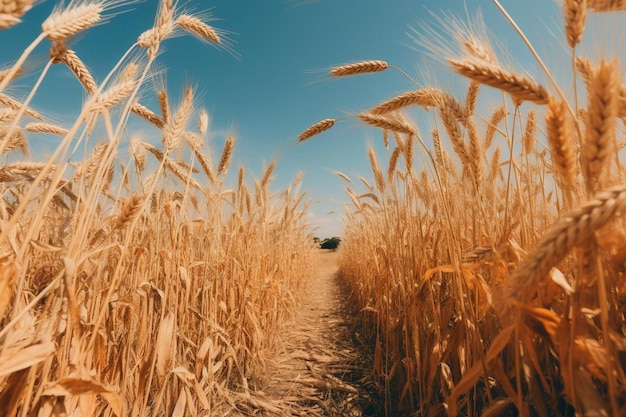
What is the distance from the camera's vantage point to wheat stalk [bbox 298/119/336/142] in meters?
2.71

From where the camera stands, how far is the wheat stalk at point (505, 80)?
39.5 inches

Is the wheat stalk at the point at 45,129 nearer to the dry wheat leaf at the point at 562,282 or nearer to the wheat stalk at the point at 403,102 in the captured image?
the wheat stalk at the point at 403,102

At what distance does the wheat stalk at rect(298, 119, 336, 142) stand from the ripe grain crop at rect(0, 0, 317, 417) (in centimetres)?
77

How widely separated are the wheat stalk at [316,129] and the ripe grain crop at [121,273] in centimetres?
77

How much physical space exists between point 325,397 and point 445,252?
144 centimetres

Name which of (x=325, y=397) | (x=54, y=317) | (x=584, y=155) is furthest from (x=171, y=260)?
(x=584, y=155)

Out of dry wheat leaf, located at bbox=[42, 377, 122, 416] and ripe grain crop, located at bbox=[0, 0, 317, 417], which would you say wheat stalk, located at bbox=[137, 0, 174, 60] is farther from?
dry wheat leaf, located at bbox=[42, 377, 122, 416]

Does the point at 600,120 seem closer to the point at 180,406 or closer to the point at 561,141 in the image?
the point at 561,141

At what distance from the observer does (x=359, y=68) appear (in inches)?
94.2

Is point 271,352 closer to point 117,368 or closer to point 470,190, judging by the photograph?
point 117,368

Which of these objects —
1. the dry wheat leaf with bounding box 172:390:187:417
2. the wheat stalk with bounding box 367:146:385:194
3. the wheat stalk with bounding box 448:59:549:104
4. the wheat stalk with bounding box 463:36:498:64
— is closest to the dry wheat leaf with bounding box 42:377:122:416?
the dry wheat leaf with bounding box 172:390:187:417

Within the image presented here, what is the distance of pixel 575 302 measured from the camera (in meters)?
0.82

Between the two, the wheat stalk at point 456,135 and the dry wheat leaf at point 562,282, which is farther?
the wheat stalk at point 456,135

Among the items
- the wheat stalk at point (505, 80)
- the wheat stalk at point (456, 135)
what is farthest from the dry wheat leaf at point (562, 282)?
the wheat stalk at point (456, 135)
